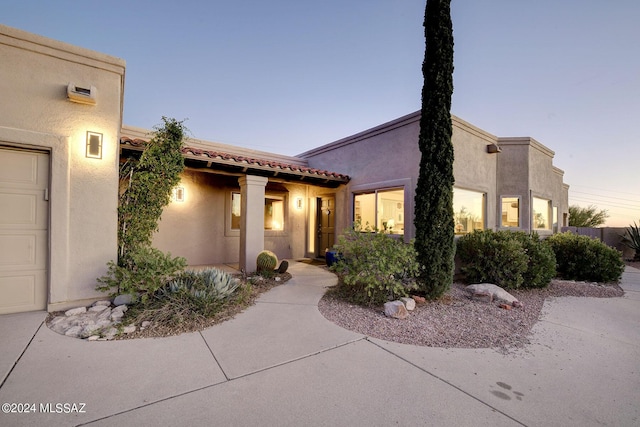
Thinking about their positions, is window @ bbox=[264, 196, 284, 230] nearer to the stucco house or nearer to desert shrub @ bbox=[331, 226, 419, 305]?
the stucco house

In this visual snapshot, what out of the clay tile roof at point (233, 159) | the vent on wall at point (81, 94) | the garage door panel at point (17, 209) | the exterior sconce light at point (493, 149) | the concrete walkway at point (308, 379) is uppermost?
the exterior sconce light at point (493, 149)

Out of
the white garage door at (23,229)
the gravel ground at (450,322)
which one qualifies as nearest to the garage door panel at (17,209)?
the white garage door at (23,229)

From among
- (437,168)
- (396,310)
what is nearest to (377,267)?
(396,310)

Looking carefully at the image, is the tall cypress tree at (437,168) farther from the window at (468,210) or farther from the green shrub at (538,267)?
the window at (468,210)

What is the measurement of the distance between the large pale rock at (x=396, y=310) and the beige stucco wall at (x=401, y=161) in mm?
3160

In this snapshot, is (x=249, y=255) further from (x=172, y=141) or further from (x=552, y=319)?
(x=552, y=319)

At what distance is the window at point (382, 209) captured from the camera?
7234 mm

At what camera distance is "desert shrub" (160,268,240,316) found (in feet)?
12.5

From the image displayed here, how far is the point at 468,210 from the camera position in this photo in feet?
24.8

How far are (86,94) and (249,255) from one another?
4.46 m

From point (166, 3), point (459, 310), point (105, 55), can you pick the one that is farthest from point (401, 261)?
point (166, 3)

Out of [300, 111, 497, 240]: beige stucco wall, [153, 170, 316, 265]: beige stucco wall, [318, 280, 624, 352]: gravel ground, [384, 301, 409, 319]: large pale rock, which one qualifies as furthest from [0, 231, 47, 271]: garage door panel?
[300, 111, 497, 240]: beige stucco wall

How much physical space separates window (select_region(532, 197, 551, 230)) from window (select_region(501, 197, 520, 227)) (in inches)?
34.4

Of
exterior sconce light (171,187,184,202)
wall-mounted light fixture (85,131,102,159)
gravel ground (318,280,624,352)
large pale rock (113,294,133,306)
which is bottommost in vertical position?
gravel ground (318,280,624,352)
